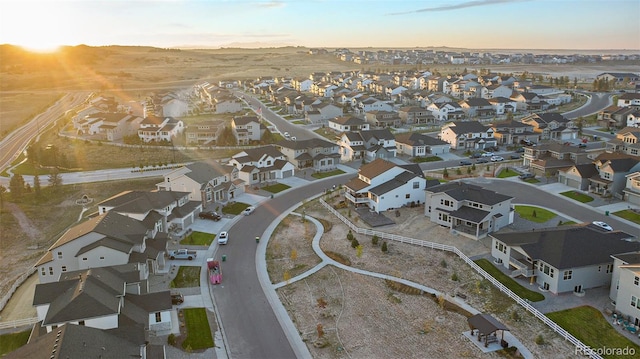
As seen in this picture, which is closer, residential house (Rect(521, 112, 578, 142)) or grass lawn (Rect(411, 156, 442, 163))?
grass lawn (Rect(411, 156, 442, 163))

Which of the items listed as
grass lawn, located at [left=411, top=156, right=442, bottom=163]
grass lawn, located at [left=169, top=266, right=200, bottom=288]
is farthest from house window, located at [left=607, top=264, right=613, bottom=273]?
grass lawn, located at [left=411, top=156, right=442, bottom=163]

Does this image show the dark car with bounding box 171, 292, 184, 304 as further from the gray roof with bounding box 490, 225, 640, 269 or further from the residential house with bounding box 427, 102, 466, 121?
the residential house with bounding box 427, 102, 466, 121

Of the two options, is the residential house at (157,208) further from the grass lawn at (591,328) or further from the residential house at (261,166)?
the grass lawn at (591,328)

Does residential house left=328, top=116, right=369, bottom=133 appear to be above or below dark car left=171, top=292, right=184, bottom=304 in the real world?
above

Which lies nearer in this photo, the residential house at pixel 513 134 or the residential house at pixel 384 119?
the residential house at pixel 513 134

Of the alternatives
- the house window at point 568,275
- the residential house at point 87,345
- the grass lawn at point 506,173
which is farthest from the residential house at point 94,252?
the grass lawn at point 506,173

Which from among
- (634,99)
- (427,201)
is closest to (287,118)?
(427,201)
